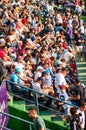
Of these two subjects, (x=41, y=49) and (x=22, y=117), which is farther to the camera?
(x=41, y=49)

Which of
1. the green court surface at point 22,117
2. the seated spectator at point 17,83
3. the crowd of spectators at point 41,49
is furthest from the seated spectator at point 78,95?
the seated spectator at point 17,83

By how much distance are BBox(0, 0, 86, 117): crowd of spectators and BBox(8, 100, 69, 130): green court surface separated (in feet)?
1.27

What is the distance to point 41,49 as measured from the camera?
1681 cm

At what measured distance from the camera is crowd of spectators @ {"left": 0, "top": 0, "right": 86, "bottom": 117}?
14.4 m

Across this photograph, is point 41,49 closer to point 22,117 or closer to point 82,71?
point 22,117

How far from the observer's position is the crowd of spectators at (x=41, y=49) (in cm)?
1441

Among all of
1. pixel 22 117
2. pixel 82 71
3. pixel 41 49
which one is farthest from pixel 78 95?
pixel 82 71

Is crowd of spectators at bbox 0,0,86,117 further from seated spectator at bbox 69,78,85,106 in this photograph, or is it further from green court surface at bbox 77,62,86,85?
green court surface at bbox 77,62,86,85

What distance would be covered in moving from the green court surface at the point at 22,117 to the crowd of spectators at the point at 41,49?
39 cm

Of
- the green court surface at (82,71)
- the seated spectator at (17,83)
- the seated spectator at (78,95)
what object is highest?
the seated spectator at (17,83)

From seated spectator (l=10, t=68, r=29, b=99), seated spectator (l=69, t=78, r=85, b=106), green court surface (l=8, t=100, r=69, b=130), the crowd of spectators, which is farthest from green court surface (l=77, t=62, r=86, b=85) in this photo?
seated spectator (l=10, t=68, r=29, b=99)

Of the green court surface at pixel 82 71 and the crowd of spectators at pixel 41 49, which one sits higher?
the crowd of spectators at pixel 41 49

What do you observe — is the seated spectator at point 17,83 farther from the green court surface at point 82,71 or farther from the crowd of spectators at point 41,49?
the green court surface at point 82,71

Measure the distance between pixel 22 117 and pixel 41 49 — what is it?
365 centimetres
